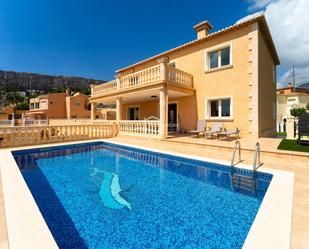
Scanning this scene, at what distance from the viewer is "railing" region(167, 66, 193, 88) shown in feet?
39.3

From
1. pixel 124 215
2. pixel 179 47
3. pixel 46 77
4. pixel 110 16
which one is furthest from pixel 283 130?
pixel 46 77

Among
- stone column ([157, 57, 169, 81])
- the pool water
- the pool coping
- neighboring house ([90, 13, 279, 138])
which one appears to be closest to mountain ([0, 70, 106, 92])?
neighboring house ([90, 13, 279, 138])

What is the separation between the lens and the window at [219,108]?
11789 mm

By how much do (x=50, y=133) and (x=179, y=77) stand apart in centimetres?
958

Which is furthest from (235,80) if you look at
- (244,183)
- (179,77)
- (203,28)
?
(244,183)

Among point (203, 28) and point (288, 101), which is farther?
point (288, 101)

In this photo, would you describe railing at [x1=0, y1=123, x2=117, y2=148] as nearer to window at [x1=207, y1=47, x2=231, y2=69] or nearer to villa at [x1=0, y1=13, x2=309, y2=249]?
villa at [x1=0, y1=13, x2=309, y2=249]

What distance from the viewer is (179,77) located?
1261 centimetres

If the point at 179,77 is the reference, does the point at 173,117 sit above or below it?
below

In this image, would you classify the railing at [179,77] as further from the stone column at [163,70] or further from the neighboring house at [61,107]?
the neighboring house at [61,107]

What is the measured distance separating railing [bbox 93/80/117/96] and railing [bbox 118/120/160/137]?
3.62m

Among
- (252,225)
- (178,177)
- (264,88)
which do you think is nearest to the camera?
(252,225)

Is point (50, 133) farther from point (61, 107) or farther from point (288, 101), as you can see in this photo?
point (288, 101)

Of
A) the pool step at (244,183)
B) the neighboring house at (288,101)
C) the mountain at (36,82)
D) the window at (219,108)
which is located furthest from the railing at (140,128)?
the mountain at (36,82)
